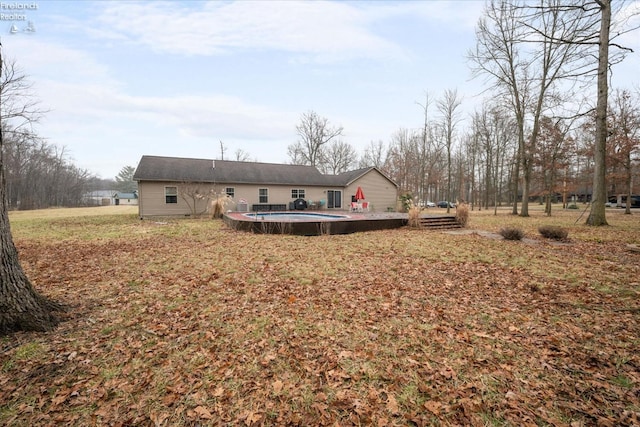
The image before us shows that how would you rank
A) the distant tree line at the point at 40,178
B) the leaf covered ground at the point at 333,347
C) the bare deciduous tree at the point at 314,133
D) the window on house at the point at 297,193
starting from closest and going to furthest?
the leaf covered ground at the point at 333,347
the window on house at the point at 297,193
the distant tree line at the point at 40,178
the bare deciduous tree at the point at 314,133

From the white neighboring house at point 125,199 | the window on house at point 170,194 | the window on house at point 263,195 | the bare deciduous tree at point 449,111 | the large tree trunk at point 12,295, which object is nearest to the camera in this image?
the large tree trunk at point 12,295

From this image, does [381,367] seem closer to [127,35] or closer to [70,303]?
[70,303]

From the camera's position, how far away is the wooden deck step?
1219cm

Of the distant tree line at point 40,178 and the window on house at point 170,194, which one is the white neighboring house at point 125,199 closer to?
the distant tree line at point 40,178

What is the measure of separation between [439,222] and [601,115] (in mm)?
7391

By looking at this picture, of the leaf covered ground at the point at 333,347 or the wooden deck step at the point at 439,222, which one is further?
the wooden deck step at the point at 439,222

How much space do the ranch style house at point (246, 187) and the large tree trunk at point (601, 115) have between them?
1396 centimetres

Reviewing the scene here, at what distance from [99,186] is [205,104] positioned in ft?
225

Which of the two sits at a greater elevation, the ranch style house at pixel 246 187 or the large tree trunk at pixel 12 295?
the ranch style house at pixel 246 187

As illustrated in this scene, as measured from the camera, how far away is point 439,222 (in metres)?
12.5

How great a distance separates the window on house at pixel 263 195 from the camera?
67.2ft

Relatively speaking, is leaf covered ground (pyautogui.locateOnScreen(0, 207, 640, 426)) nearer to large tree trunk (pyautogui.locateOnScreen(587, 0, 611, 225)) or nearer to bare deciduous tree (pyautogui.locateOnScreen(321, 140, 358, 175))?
large tree trunk (pyautogui.locateOnScreen(587, 0, 611, 225))

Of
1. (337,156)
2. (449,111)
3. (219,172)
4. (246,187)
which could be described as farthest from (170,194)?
(337,156)

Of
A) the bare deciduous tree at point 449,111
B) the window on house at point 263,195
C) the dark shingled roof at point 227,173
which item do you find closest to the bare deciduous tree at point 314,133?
the dark shingled roof at point 227,173
